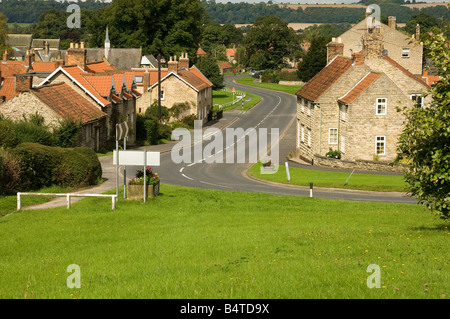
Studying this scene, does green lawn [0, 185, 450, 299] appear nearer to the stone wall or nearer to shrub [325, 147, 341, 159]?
the stone wall

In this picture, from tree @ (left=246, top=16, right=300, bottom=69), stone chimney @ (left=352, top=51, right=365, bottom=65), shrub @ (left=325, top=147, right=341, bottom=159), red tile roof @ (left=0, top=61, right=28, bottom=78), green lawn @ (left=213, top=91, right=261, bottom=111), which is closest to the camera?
stone chimney @ (left=352, top=51, right=365, bottom=65)

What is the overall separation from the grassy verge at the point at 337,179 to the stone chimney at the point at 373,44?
415 inches

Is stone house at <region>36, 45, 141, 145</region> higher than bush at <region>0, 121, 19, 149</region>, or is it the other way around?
stone house at <region>36, 45, 141, 145</region>

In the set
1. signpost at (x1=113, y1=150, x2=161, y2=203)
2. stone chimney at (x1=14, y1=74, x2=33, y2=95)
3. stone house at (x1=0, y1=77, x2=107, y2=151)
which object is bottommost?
signpost at (x1=113, y1=150, x2=161, y2=203)

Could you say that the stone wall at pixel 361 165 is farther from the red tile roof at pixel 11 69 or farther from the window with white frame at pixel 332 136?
the red tile roof at pixel 11 69

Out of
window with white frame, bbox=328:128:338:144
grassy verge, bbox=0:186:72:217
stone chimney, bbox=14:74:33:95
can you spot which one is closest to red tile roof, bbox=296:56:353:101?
window with white frame, bbox=328:128:338:144

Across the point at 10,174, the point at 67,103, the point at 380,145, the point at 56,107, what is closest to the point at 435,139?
the point at 10,174

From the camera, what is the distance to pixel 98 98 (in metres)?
52.6

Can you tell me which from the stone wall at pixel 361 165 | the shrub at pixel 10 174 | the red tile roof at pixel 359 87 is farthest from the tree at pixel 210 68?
the shrub at pixel 10 174

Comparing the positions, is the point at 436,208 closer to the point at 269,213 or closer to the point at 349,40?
the point at 269,213

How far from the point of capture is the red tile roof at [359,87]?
4891cm

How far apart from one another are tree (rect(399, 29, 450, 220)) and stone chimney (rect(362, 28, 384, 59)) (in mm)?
31885

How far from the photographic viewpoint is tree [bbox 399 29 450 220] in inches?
690

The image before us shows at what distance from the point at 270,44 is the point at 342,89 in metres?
105
